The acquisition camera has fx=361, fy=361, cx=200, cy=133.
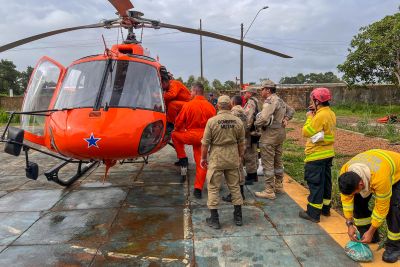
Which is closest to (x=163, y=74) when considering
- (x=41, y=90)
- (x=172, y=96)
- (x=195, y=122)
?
(x=172, y=96)

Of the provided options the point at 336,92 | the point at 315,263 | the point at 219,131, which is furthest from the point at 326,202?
the point at 336,92

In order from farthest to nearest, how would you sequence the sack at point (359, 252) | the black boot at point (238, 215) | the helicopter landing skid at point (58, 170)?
the helicopter landing skid at point (58, 170) < the black boot at point (238, 215) < the sack at point (359, 252)

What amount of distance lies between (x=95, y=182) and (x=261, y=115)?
3.53 m

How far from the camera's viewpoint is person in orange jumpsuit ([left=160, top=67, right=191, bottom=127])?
6188 mm

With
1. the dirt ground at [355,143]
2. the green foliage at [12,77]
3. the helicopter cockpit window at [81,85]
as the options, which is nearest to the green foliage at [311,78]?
the green foliage at [12,77]

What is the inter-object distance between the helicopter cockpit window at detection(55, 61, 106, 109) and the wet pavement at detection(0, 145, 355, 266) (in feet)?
5.17

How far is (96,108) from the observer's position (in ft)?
15.9

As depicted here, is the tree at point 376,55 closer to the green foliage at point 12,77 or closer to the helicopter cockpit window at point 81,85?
the helicopter cockpit window at point 81,85

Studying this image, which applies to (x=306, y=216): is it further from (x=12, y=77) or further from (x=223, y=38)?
(x=12, y=77)

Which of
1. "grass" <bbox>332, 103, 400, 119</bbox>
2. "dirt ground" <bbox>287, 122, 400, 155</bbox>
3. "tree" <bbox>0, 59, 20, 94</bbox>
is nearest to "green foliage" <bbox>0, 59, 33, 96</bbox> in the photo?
"tree" <bbox>0, 59, 20, 94</bbox>

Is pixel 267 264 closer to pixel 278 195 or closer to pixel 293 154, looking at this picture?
pixel 278 195

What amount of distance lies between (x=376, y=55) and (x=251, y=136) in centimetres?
1787

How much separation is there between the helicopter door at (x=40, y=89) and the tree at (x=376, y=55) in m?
19.6

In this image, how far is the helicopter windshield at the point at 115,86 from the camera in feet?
16.6
